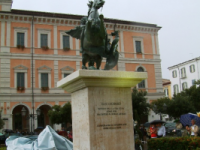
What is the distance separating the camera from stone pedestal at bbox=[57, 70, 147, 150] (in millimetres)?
5156

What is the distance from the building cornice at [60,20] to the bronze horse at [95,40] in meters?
26.4

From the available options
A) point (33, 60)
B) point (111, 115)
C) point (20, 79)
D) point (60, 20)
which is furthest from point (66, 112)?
point (111, 115)

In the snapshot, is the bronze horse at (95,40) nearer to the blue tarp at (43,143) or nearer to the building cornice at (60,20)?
the blue tarp at (43,143)

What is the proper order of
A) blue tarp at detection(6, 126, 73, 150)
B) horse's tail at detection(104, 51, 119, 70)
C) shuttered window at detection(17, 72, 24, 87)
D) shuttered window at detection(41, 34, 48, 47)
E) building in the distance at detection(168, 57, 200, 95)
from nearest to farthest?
horse's tail at detection(104, 51, 119, 70) → blue tarp at detection(6, 126, 73, 150) → shuttered window at detection(17, 72, 24, 87) → shuttered window at detection(41, 34, 48, 47) → building in the distance at detection(168, 57, 200, 95)

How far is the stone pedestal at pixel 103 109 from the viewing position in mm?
5156

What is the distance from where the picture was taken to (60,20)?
3266 centimetres

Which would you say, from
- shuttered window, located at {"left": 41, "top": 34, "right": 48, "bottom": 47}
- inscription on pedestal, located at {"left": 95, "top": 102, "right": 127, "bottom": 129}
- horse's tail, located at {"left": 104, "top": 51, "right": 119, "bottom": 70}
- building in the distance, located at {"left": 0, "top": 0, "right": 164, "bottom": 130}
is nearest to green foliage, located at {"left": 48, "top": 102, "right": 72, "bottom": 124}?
building in the distance, located at {"left": 0, "top": 0, "right": 164, "bottom": 130}

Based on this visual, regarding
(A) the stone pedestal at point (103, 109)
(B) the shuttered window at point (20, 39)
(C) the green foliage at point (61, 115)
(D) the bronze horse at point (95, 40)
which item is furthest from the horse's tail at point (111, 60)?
(B) the shuttered window at point (20, 39)

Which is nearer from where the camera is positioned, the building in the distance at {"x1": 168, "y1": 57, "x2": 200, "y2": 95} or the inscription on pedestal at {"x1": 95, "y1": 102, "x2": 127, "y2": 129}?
the inscription on pedestal at {"x1": 95, "y1": 102, "x2": 127, "y2": 129}

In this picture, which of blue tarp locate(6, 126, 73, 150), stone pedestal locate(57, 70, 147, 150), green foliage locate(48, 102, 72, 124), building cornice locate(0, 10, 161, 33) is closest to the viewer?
stone pedestal locate(57, 70, 147, 150)

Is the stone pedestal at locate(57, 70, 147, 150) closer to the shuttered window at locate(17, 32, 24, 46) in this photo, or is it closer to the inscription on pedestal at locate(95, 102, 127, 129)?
the inscription on pedestal at locate(95, 102, 127, 129)

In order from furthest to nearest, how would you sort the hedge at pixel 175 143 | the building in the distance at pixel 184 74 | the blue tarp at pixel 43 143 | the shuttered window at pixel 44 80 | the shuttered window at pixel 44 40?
the building in the distance at pixel 184 74 → the shuttered window at pixel 44 40 → the shuttered window at pixel 44 80 → the blue tarp at pixel 43 143 → the hedge at pixel 175 143

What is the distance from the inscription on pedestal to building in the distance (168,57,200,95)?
156 feet

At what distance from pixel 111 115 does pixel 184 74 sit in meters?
51.8
